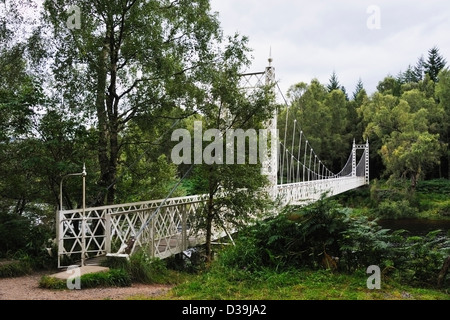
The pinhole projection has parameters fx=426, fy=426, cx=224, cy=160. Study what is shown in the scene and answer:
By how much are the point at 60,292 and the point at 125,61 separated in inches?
161

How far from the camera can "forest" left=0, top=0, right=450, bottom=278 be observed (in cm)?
634

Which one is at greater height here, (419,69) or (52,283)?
(419,69)

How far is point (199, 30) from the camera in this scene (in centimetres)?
766

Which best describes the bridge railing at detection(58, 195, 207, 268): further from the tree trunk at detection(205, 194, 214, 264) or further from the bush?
the bush

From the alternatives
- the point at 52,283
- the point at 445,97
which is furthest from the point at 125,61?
the point at 445,97

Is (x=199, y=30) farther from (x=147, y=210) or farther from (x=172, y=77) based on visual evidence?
(x=147, y=210)

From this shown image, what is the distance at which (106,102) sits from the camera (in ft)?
23.5

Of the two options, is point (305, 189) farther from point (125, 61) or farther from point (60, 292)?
point (60, 292)

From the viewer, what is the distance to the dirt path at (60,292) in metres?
3.99

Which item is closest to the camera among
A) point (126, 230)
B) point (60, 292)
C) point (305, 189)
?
point (60, 292)

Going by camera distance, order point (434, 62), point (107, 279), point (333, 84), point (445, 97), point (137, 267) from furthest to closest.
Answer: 1. point (333, 84)
2. point (434, 62)
3. point (445, 97)
4. point (137, 267)
5. point (107, 279)

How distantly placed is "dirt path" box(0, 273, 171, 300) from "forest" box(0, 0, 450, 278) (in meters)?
1.14

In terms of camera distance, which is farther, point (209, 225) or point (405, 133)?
point (405, 133)

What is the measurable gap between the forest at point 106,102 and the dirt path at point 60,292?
1.14 meters
